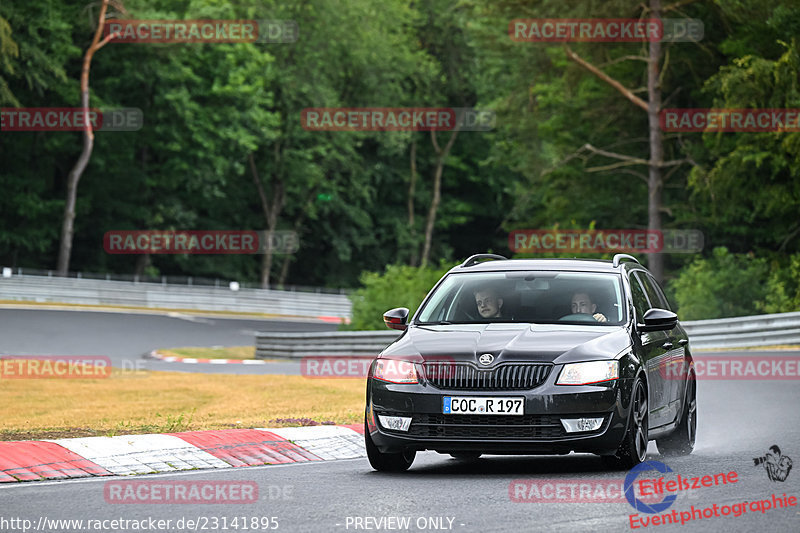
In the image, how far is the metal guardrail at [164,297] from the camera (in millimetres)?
50062

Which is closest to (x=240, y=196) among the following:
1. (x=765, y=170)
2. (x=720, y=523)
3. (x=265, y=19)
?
(x=265, y=19)

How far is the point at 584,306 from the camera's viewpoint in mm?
10977

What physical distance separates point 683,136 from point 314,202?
3296 cm

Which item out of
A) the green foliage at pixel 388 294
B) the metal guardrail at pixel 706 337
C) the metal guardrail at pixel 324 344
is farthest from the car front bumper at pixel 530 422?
the green foliage at pixel 388 294

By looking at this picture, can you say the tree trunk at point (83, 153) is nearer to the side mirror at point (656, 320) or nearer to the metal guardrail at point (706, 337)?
the metal guardrail at point (706, 337)

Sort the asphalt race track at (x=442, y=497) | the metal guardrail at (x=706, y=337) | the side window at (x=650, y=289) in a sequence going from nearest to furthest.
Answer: the asphalt race track at (x=442, y=497) < the side window at (x=650, y=289) < the metal guardrail at (x=706, y=337)

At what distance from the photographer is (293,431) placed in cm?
1230

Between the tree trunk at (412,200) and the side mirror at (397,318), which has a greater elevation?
the tree trunk at (412,200)

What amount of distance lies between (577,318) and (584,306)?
0.21 meters

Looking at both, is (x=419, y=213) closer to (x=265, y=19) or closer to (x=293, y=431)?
(x=265, y=19)

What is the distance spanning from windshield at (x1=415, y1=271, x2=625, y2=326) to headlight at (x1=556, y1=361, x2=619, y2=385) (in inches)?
34.9

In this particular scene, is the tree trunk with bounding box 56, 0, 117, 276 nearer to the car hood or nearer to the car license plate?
the car hood

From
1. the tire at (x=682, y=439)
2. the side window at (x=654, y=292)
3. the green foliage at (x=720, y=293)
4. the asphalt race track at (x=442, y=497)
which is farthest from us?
the green foliage at (x=720, y=293)

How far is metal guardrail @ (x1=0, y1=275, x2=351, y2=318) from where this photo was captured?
50062 millimetres
